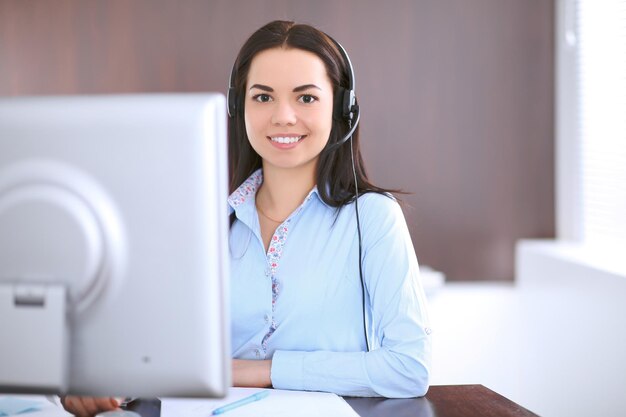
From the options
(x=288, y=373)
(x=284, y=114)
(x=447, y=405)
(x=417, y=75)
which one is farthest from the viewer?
(x=417, y=75)

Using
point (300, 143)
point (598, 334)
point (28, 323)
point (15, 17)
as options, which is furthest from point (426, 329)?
point (15, 17)

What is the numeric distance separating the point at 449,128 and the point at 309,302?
164 centimetres

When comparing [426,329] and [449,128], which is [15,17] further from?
[426,329]

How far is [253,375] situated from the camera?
1468 mm

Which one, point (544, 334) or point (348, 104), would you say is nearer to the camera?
point (348, 104)

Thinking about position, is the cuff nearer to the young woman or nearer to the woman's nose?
the young woman

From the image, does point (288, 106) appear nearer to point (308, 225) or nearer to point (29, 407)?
A: point (308, 225)

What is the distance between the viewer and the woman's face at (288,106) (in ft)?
5.49

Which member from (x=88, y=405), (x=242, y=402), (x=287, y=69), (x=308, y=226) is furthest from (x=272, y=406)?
(x=287, y=69)

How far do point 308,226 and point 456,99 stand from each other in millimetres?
1566

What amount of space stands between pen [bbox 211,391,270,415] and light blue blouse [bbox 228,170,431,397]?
0.76ft

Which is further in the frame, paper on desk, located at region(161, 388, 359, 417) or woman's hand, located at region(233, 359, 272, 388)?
woman's hand, located at region(233, 359, 272, 388)

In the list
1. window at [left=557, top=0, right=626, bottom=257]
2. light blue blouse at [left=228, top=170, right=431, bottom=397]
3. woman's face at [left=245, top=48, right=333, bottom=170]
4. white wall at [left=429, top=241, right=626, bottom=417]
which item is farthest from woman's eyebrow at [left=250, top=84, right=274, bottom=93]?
window at [left=557, top=0, right=626, bottom=257]

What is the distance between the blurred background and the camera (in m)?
2.95
